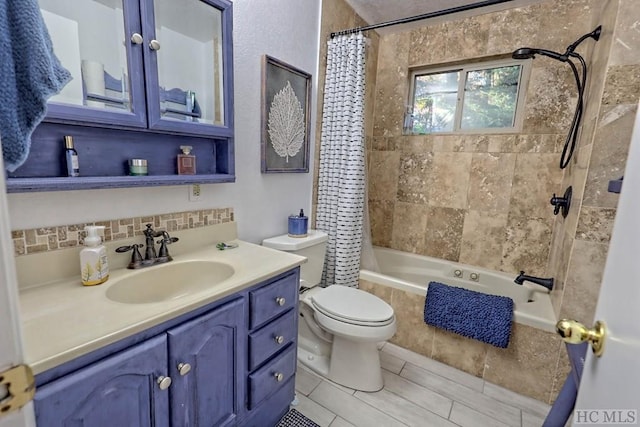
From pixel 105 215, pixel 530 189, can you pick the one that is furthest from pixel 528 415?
pixel 105 215

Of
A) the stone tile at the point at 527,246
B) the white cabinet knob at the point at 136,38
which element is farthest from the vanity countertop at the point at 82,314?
the stone tile at the point at 527,246

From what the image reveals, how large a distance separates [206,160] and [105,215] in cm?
48

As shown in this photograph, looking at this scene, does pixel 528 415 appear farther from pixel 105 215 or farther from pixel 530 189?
pixel 105 215

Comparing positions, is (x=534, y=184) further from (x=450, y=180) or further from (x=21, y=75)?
(x=21, y=75)

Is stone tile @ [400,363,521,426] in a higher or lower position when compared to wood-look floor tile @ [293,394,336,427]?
lower

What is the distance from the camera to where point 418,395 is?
1653 mm

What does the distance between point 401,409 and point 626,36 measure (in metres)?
2.01

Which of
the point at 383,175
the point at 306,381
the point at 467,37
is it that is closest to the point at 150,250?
the point at 306,381

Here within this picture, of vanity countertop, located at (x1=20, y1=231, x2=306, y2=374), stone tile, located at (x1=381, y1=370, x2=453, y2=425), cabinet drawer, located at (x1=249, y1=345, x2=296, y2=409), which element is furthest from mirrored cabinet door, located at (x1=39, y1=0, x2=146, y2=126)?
stone tile, located at (x1=381, y1=370, x2=453, y2=425)

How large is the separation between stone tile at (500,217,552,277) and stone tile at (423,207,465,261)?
34cm

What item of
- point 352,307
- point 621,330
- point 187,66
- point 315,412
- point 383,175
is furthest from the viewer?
point 383,175

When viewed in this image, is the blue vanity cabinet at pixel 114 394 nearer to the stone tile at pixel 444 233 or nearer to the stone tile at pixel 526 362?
the stone tile at pixel 526 362

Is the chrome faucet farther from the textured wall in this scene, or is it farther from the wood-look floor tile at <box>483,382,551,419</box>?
the textured wall

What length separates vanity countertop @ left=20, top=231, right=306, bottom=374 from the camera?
26.3 inches
